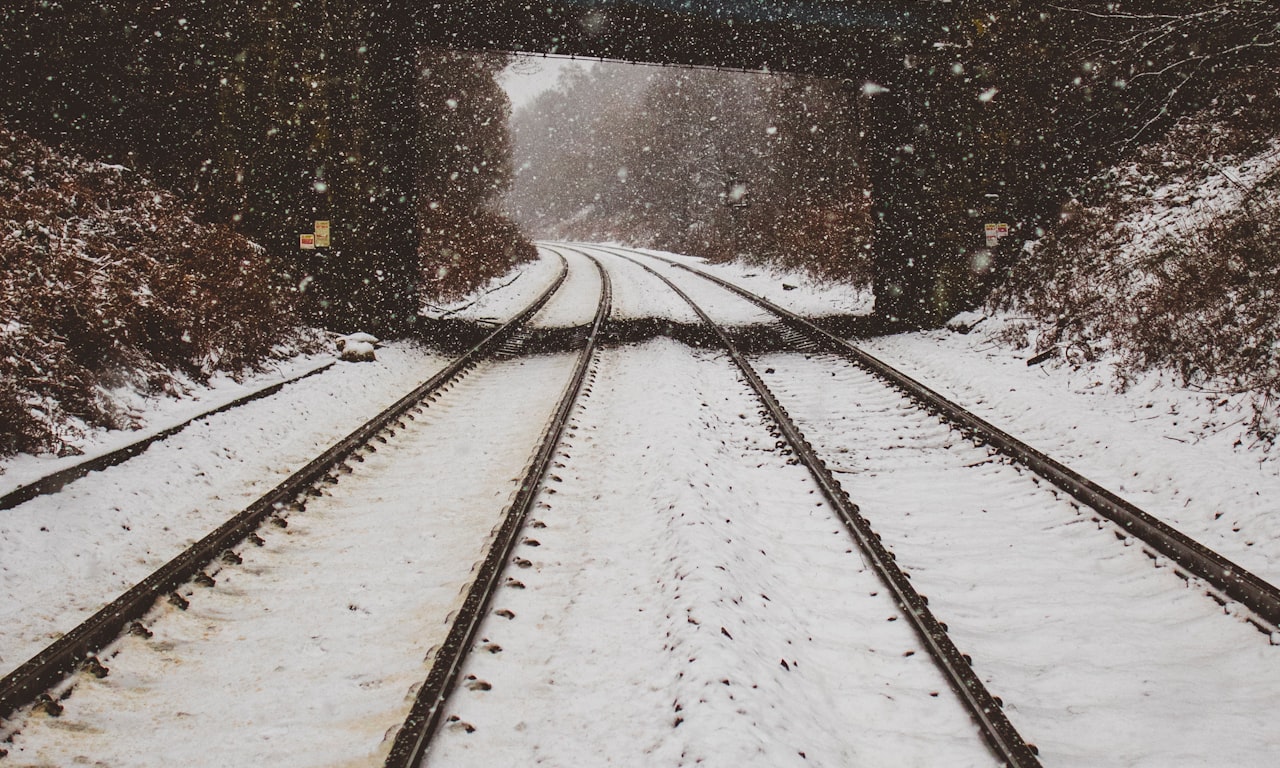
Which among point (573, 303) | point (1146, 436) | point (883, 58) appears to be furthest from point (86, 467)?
point (573, 303)

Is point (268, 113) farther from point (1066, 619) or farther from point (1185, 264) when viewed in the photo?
point (1185, 264)

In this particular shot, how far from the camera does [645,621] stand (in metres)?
3.93

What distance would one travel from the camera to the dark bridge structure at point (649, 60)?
11828 mm

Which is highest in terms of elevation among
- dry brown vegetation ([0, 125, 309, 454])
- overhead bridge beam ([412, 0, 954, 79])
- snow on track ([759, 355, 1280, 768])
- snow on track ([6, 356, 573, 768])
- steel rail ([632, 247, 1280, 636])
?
overhead bridge beam ([412, 0, 954, 79])

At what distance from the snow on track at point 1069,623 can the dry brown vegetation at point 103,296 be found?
23.0ft

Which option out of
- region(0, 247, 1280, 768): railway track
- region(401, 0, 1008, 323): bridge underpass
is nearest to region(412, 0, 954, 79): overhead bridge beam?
region(401, 0, 1008, 323): bridge underpass

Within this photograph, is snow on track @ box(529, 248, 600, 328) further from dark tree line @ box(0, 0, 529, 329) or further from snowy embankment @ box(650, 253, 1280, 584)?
snowy embankment @ box(650, 253, 1280, 584)

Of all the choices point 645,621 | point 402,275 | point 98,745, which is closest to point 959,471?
point 645,621

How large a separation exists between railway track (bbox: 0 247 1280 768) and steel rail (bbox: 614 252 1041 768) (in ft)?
0.04

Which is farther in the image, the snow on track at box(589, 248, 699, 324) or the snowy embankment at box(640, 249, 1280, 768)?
the snow on track at box(589, 248, 699, 324)

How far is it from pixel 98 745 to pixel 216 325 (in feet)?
23.9

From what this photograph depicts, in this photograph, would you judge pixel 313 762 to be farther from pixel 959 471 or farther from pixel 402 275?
pixel 402 275

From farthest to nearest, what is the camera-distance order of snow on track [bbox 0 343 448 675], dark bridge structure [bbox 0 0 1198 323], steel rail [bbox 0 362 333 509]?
dark bridge structure [bbox 0 0 1198 323], steel rail [bbox 0 362 333 509], snow on track [bbox 0 343 448 675]

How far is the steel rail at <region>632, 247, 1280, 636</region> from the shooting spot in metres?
3.72
